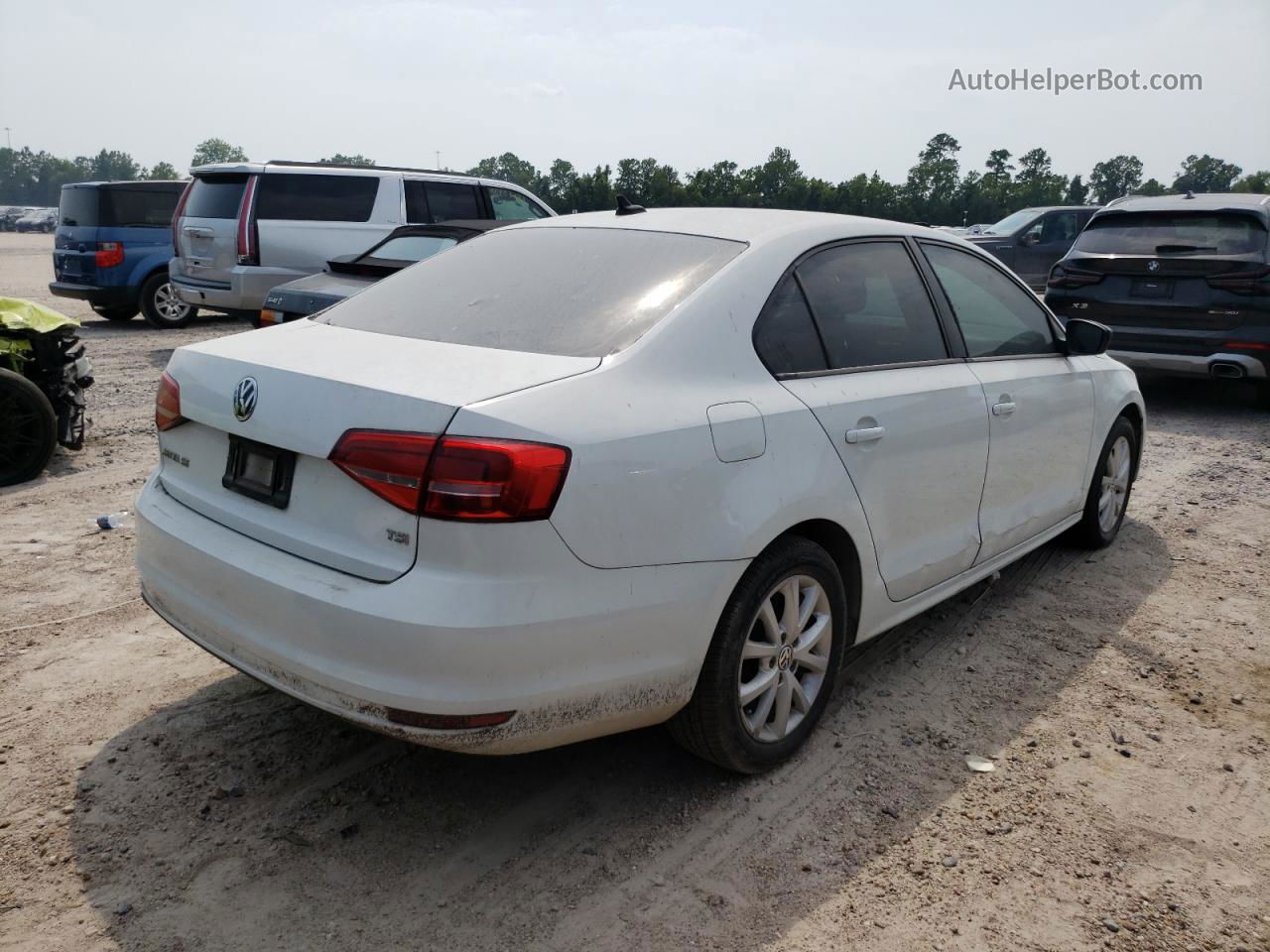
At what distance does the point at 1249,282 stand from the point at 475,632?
7.99 metres

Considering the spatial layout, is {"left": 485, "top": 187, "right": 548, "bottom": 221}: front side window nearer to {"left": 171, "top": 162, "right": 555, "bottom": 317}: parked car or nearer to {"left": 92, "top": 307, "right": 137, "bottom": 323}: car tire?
{"left": 171, "top": 162, "right": 555, "bottom": 317}: parked car

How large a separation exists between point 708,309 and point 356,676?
1.39 metres

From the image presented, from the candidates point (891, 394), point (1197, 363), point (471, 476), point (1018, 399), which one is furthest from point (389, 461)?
point (1197, 363)

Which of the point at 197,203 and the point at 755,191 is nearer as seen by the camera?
the point at 197,203

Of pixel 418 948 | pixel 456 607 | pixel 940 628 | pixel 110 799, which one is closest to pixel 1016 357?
pixel 940 628

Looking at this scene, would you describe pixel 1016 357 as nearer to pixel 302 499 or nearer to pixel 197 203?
pixel 302 499

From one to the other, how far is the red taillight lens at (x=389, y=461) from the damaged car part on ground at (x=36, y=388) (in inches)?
178

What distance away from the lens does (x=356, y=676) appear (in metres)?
2.50

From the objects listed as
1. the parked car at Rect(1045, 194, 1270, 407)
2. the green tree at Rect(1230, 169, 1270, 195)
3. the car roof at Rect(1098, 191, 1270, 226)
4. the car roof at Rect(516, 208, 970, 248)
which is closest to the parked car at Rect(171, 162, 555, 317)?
the parked car at Rect(1045, 194, 1270, 407)

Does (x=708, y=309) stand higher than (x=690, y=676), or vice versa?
(x=708, y=309)

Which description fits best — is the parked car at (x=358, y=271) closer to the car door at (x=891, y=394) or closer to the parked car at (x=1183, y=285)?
the car door at (x=891, y=394)

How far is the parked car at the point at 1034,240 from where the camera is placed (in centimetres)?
1739

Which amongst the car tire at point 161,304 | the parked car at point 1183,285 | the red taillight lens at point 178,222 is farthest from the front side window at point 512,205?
the parked car at point 1183,285

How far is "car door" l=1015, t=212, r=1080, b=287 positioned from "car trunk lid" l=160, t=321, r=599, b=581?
1634 centimetres
